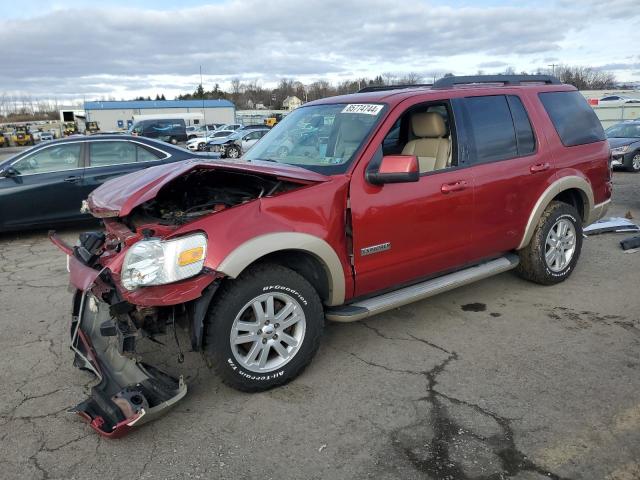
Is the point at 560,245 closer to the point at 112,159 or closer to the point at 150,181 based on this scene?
the point at 150,181

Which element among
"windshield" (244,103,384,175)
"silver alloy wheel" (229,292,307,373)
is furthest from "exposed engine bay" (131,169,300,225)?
"silver alloy wheel" (229,292,307,373)

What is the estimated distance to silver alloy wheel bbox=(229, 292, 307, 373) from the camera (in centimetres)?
326

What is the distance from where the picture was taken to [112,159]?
8.34 meters

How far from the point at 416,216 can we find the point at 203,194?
1617 millimetres

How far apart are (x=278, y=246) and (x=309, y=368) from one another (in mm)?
1038

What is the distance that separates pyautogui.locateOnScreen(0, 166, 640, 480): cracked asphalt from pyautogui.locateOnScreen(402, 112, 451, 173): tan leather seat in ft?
4.44

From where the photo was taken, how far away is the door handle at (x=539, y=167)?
471cm

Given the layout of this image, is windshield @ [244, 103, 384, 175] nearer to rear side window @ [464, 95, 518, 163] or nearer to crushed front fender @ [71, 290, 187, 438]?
rear side window @ [464, 95, 518, 163]

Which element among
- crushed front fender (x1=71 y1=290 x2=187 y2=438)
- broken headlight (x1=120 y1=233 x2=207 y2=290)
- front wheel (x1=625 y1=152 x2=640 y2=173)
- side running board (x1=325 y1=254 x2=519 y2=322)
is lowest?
crushed front fender (x1=71 y1=290 x2=187 y2=438)

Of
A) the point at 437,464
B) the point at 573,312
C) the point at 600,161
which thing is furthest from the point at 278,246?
the point at 600,161

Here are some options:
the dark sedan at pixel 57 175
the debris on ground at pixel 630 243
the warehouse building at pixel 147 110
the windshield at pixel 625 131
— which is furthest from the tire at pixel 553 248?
the warehouse building at pixel 147 110

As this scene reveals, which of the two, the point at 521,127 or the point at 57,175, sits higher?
the point at 521,127

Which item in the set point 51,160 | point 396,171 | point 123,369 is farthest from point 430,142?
point 51,160

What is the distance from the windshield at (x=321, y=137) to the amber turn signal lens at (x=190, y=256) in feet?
3.76
